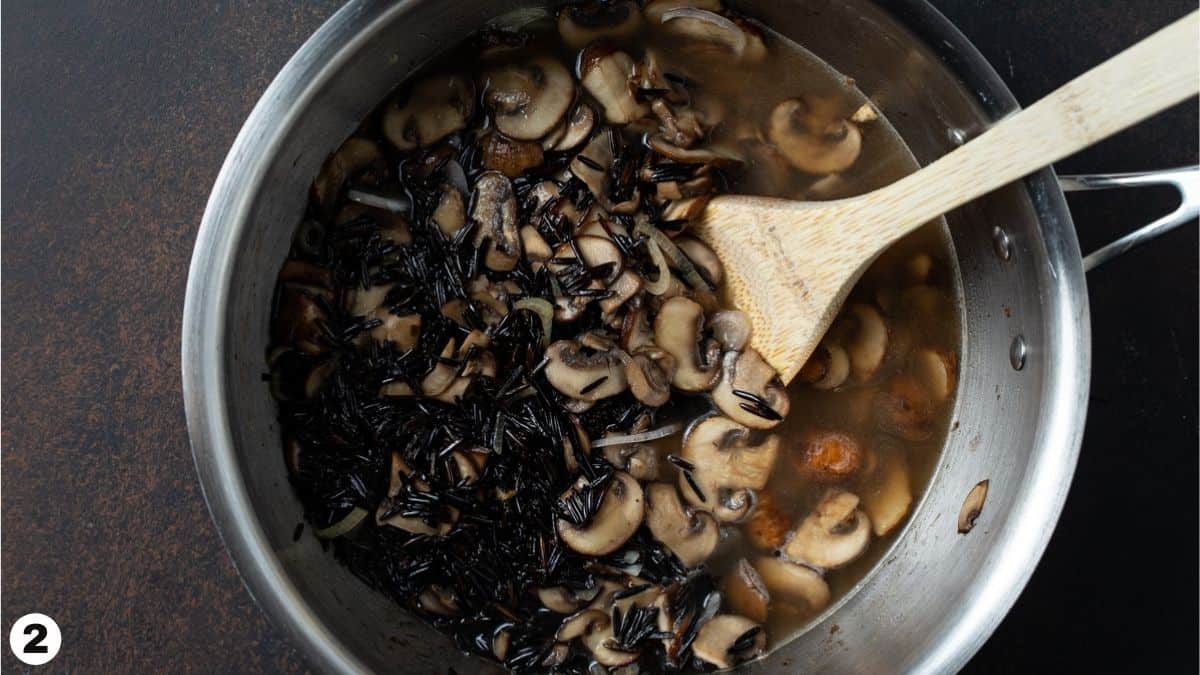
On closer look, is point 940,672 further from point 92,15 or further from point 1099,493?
point 92,15

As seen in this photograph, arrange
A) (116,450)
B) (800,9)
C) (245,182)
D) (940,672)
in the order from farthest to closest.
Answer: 1. (116,450)
2. (800,9)
3. (940,672)
4. (245,182)

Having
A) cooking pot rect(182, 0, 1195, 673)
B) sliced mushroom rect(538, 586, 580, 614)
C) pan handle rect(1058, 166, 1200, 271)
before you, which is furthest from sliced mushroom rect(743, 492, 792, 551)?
pan handle rect(1058, 166, 1200, 271)

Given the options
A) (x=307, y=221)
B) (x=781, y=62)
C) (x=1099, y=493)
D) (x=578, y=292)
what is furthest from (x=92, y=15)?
(x=1099, y=493)

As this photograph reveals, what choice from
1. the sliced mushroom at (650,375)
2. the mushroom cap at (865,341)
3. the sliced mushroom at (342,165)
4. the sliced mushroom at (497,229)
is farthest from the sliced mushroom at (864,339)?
the sliced mushroom at (342,165)

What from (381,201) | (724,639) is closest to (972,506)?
(724,639)

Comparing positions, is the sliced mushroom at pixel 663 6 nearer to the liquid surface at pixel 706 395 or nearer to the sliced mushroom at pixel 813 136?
the liquid surface at pixel 706 395

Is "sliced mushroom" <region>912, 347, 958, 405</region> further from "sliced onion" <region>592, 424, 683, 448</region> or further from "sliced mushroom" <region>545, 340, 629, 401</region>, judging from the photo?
"sliced mushroom" <region>545, 340, 629, 401</region>
